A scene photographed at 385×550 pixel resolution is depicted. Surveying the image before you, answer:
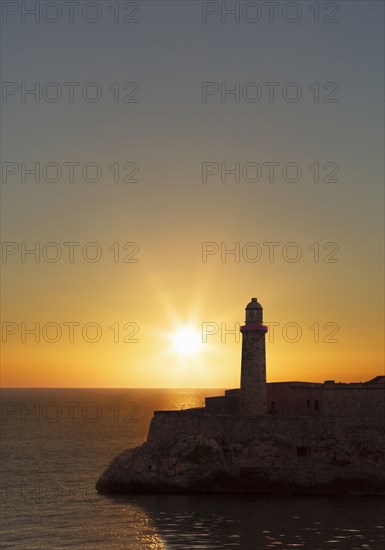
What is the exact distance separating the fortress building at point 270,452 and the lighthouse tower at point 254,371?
1.01 m

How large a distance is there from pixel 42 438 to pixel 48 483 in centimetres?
5548

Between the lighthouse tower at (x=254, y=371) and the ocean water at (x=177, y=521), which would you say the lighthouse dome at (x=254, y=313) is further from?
the ocean water at (x=177, y=521)

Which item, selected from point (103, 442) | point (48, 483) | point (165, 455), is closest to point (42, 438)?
point (103, 442)

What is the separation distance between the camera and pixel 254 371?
177 ft

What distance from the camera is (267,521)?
39938 millimetres

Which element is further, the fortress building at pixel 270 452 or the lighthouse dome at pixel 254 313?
the lighthouse dome at pixel 254 313

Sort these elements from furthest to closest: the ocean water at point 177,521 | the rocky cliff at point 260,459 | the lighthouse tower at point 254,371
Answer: the lighthouse tower at point 254,371 < the rocky cliff at point 260,459 < the ocean water at point 177,521

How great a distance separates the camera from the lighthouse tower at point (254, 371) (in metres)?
54.0

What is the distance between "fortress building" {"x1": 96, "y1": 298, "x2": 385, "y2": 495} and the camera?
4881 cm

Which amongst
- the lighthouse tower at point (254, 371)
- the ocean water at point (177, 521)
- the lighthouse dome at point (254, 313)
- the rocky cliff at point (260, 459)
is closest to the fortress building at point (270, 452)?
the rocky cliff at point (260, 459)

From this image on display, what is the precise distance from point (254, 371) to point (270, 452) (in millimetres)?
6077

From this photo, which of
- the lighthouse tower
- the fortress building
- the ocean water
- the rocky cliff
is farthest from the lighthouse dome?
the ocean water

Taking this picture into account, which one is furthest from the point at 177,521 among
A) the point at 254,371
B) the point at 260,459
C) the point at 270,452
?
the point at 254,371

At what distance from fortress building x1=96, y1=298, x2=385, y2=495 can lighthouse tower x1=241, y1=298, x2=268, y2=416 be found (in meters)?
1.01
